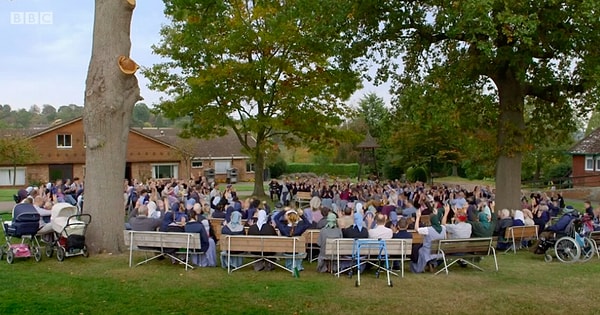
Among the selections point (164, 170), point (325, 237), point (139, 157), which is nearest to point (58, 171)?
point (139, 157)

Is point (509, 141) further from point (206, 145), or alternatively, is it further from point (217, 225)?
point (206, 145)

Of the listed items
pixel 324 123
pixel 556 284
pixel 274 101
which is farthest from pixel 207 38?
pixel 556 284

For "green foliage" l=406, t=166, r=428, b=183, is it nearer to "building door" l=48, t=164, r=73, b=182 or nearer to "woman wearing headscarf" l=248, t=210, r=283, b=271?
"building door" l=48, t=164, r=73, b=182

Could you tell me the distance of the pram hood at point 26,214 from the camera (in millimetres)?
13148

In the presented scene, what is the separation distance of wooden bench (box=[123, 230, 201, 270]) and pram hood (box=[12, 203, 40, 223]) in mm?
2454

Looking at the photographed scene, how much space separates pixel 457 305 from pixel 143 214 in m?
8.29

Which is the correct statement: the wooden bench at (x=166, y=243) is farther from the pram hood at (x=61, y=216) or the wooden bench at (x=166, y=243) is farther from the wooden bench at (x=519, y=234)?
the wooden bench at (x=519, y=234)

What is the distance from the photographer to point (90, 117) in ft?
44.5

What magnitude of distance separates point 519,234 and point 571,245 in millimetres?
1742

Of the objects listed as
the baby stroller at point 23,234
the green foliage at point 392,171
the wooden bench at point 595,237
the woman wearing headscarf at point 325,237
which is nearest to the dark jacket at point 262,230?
the woman wearing headscarf at point 325,237

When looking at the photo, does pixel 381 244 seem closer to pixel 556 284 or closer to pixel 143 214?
pixel 556 284

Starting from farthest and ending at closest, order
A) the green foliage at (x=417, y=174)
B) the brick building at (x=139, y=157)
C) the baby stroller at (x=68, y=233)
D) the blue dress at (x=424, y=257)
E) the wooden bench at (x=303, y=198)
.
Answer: the brick building at (x=139, y=157) < the green foliage at (x=417, y=174) < the wooden bench at (x=303, y=198) < the baby stroller at (x=68, y=233) < the blue dress at (x=424, y=257)

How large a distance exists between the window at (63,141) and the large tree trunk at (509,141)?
1660 inches

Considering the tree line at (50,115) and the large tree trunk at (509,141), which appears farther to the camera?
the tree line at (50,115)
